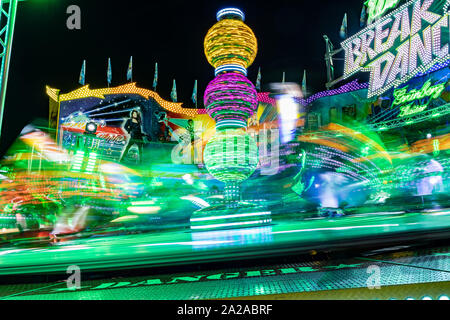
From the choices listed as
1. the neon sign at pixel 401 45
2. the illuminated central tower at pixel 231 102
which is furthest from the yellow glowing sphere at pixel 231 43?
the neon sign at pixel 401 45

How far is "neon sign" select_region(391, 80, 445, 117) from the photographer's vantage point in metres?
13.9

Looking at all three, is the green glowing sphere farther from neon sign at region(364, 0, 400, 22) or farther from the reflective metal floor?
neon sign at region(364, 0, 400, 22)

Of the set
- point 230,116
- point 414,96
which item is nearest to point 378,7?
point 414,96

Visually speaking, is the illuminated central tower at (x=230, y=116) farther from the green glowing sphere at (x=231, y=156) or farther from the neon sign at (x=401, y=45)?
the neon sign at (x=401, y=45)

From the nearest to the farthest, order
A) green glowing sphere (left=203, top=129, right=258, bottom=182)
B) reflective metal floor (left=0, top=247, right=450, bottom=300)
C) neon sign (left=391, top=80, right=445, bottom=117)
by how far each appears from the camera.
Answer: reflective metal floor (left=0, top=247, right=450, bottom=300)
green glowing sphere (left=203, top=129, right=258, bottom=182)
neon sign (left=391, top=80, right=445, bottom=117)

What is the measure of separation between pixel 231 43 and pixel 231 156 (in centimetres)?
316

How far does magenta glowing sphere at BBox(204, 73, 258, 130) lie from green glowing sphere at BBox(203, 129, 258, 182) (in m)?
0.47

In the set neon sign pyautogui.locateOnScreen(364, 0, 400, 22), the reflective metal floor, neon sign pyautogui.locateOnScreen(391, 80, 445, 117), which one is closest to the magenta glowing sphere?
the reflective metal floor

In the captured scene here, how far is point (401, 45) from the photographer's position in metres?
13.4

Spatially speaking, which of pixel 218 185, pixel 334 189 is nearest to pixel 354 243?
pixel 334 189

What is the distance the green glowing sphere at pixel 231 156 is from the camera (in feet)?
22.5

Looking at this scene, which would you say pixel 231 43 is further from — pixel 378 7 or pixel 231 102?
pixel 378 7

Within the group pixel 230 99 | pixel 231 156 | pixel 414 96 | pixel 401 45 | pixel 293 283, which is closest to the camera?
pixel 293 283

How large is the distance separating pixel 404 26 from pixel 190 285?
16.0 meters
